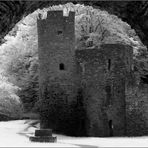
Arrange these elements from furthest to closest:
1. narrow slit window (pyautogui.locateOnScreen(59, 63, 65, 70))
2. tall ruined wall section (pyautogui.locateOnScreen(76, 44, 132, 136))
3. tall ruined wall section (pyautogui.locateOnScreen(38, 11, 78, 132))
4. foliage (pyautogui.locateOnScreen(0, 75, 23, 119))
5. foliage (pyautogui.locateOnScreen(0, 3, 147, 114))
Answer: foliage (pyautogui.locateOnScreen(0, 3, 147, 114)), foliage (pyautogui.locateOnScreen(0, 75, 23, 119)), narrow slit window (pyautogui.locateOnScreen(59, 63, 65, 70)), tall ruined wall section (pyautogui.locateOnScreen(38, 11, 78, 132)), tall ruined wall section (pyautogui.locateOnScreen(76, 44, 132, 136))

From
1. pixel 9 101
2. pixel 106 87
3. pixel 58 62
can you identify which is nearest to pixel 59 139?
pixel 106 87

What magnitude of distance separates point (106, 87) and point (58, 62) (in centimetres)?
376

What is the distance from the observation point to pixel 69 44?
31719 mm

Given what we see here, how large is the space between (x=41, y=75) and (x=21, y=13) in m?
24.9

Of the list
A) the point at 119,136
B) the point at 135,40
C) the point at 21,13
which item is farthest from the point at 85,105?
the point at 21,13

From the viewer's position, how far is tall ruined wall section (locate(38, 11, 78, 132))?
3152 centimetres

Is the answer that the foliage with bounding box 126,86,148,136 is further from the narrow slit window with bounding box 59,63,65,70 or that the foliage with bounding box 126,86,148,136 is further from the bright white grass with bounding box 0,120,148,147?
the narrow slit window with bounding box 59,63,65,70

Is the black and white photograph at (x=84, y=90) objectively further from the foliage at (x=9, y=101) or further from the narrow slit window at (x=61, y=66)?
the foliage at (x=9, y=101)

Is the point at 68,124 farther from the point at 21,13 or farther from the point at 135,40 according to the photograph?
the point at 21,13

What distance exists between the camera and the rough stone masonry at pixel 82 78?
30.3m

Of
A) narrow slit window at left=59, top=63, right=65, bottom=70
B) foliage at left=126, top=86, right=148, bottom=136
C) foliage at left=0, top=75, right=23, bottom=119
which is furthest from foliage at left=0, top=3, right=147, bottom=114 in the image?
foliage at left=126, top=86, right=148, bottom=136

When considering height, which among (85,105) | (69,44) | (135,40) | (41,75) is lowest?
(85,105)

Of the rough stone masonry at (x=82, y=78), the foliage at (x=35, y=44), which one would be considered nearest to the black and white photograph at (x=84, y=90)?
the rough stone masonry at (x=82, y=78)

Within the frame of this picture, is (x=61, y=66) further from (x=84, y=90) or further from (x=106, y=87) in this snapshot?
(x=106, y=87)
